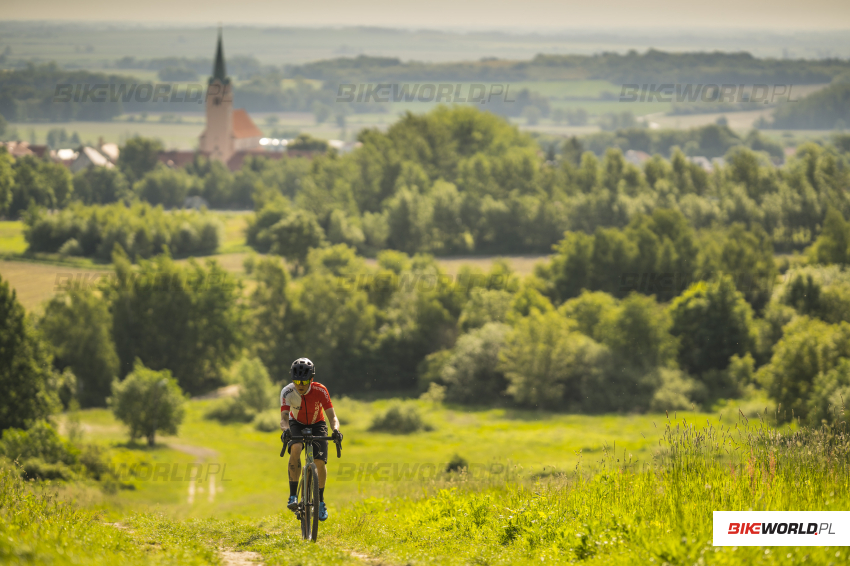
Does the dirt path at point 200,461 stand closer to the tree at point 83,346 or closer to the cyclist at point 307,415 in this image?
the tree at point 83,346

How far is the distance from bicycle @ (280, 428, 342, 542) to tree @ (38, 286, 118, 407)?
184 ft

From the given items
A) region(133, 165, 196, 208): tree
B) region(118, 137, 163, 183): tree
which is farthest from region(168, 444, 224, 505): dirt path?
region(118, 137, 163, 183): tree

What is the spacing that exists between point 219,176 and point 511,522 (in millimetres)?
148033

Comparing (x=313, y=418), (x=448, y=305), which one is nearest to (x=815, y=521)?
(x=313, y=418)

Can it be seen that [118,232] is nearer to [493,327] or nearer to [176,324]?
[176,324]

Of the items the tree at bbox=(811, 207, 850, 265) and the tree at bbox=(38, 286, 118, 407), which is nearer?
the tree at bbox=(38, 286, 118, 407)

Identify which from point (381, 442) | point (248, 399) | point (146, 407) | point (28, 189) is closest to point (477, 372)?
point (381, 442)

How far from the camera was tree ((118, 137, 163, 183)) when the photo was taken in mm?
149000

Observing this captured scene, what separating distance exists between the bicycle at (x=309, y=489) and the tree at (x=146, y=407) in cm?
4280

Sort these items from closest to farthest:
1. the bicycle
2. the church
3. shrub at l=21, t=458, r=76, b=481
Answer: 1. the bicycle
2. shrub at l=21, t=458, r=76, b=481
3. the church

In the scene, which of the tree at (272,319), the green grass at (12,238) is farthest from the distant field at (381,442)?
the green grass at (12,238)

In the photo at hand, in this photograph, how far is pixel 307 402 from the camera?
10352mm

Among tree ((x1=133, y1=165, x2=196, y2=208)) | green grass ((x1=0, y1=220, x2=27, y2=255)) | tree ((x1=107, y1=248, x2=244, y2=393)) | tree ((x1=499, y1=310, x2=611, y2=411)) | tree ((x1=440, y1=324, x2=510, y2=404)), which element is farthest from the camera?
tree ((x1=133, y1=165, x2=196, y2=208))

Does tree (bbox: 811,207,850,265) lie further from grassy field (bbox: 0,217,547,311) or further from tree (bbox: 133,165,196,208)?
tree (bbox: 133,165,196,208)
